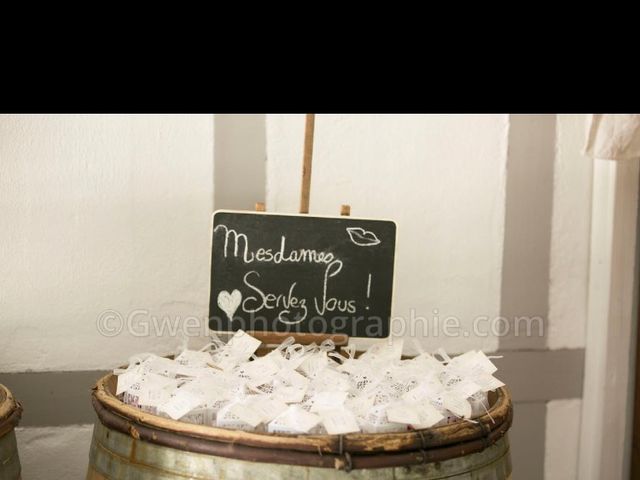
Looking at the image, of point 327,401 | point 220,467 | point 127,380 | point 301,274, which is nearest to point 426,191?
point 301,274

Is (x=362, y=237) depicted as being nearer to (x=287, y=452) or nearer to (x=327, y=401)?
(x=327, y=401)

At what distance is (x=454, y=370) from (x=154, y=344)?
111 centimetres

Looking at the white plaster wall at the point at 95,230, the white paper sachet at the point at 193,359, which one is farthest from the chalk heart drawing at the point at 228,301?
the white plaster wall at the point at 95,230

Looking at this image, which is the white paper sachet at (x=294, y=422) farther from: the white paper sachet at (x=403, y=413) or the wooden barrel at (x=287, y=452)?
the white paper sachet at (x=403, y=413)

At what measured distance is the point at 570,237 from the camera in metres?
2.56

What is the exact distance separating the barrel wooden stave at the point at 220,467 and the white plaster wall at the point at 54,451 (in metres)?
0.82

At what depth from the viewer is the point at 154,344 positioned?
2.27 m

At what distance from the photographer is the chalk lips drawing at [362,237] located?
1891 mm

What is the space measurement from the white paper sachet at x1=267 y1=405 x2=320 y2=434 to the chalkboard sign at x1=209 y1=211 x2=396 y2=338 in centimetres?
60

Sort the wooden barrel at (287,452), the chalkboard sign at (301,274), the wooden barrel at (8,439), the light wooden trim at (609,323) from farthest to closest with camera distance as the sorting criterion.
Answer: the light wooden trim at (609,323), the chalkboard sign at (301,274), the wooden barrel at (8,439), the wooden barrel at (287,452)

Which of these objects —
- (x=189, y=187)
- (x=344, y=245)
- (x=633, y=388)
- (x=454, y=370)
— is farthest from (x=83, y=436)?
(x=633, y=388)

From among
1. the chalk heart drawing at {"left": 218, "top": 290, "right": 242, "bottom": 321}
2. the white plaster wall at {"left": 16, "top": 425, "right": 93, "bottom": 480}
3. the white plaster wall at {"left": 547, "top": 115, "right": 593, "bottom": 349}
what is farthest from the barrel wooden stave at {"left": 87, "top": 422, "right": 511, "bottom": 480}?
the white plaster wall at {"left": 547, "top": 115, "right": 593, "bottom": 349}

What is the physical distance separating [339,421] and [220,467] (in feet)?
0.79
